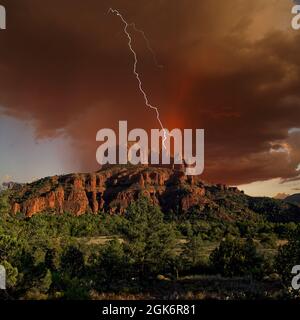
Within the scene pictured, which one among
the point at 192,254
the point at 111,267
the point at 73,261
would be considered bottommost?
the point at 111,267

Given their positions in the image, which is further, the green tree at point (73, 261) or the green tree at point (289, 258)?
the green tree at point (73, 261)

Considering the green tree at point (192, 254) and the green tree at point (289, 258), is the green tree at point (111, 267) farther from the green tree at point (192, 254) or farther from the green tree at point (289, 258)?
the green tree at point (289, 258)

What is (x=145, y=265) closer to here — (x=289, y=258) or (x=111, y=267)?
(x=111, y=267)

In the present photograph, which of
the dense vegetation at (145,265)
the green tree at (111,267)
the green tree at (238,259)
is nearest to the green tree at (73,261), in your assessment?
the dense vegetation at (145,265)

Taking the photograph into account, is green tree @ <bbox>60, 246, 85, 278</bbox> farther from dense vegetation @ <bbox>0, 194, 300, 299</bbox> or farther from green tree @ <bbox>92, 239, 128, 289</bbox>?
green tree @ <bbox>92, 239, 128, 289</bbox>

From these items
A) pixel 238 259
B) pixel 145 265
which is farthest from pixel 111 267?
pixel 238 259

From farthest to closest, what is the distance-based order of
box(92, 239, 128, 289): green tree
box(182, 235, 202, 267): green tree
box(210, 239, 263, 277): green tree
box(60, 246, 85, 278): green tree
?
box(182, 235, 202, 267): green tree
box(210, 239, 263, 277): green tree
box(60, 246, 85, 278): green tree
box(92, 239, 128, 289): green tree

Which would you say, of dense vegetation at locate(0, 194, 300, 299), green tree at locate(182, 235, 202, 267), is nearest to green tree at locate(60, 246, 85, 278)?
dense vegetation at locate(0, 194, 300, 299)

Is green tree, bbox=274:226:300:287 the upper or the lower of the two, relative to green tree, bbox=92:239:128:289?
upper

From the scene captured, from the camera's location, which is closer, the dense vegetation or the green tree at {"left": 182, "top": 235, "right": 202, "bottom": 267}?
the dense vegetation

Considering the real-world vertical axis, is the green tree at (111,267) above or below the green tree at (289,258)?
below

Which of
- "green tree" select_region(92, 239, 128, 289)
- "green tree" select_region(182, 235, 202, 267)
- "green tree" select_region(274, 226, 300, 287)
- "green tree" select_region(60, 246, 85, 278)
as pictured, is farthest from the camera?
"green tree" select_region(182, 235, 202, 267)
